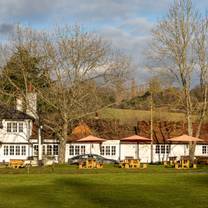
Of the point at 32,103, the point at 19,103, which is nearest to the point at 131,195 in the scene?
the point at 32,103

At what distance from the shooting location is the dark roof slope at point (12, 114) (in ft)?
215

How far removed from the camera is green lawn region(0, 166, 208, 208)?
70.4 ft

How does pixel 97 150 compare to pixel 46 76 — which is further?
pixel 97 150

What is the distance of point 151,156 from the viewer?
68812mm

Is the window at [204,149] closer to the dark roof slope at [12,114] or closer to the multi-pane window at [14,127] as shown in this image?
the dark roof slope at [12,114]

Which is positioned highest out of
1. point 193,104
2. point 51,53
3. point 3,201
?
point 51,53

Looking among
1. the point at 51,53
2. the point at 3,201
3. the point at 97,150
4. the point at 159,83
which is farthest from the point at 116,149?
the point at 3,201

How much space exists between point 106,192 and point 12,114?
4115 centimetres

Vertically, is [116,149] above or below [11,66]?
below

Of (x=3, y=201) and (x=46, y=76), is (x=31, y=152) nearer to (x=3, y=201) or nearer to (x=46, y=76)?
(x=46, y=76)

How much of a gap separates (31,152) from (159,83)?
16.7m

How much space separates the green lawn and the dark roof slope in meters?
30.8

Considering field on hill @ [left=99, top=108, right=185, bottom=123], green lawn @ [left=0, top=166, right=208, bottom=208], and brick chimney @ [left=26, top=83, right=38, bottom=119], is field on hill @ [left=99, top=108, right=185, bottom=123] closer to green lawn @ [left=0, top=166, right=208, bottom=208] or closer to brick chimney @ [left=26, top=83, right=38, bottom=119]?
brick chimney @ [left=26, top=83, right=38, bottom=119]

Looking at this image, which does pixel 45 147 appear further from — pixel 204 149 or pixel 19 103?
pixel 204 149
